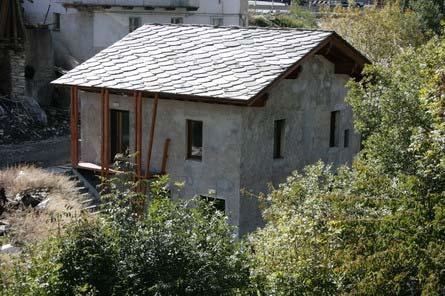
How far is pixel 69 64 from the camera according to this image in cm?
3959

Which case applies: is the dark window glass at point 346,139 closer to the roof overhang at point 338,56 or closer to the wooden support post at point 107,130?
the roof overhang at point 338,56

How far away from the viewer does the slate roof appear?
18016 millimetres

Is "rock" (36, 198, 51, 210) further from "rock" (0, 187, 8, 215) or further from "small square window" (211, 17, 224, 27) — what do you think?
"small square window" (211, 17, 224, 27)

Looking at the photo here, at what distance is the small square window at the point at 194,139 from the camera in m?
18.9

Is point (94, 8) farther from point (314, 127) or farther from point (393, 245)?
point (393, 245)

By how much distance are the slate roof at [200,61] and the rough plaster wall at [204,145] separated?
633 millimetres

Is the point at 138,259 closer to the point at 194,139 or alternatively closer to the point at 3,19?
the point at 194,139

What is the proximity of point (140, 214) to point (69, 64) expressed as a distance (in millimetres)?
29431

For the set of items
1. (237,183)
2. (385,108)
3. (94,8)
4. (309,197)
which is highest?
(94,8)

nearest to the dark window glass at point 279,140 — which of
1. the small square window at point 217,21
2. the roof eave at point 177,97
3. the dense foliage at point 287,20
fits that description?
the roof eave at point 177,97

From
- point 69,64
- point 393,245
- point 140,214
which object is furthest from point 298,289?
point 69,64

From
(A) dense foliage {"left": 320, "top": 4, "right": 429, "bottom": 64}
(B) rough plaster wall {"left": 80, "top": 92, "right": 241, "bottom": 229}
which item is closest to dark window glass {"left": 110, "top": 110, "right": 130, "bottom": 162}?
(B) rough plaster wall {"left": 80, "top": 92, "right": 241, "bottom": 229}

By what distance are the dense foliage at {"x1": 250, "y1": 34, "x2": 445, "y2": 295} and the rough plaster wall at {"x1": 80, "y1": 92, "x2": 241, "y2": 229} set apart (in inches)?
205

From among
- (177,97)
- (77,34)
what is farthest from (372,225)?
(77,34)
